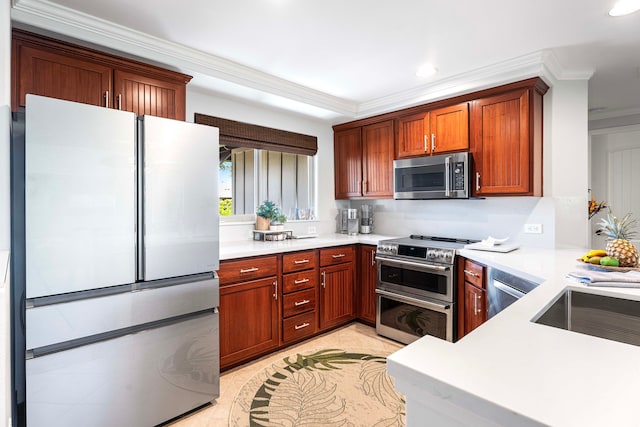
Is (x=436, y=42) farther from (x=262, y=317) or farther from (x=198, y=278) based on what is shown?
(x=262, y=317)

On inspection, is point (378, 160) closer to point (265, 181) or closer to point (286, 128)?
point (286, 128)

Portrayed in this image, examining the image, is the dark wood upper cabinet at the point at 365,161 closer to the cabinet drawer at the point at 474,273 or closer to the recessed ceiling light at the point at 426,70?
the recessed ceiling light at the point at 426,70

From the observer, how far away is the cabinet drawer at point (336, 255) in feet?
10.6

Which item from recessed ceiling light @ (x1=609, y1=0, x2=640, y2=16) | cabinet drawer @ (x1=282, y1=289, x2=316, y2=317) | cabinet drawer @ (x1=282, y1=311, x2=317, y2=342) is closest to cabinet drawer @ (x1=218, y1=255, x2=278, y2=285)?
cabinet drawer @ (x1=282, y1=289, x2=316, y2=317)

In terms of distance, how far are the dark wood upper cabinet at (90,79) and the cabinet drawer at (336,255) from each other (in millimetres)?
1698

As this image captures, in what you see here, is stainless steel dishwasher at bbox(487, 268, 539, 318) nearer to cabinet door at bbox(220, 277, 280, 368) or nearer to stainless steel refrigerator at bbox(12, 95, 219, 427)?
cabinet door at bbox(220, 277, 280, 368)

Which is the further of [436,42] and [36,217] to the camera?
[436,42]

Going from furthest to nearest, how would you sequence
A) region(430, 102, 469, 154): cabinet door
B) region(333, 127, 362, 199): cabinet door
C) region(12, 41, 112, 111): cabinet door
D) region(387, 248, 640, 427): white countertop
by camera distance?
region(333, 127, 362, 199): cabinet door → region(430, 102, 469, 154): cabinet door → region(12, 41, 112, 111): cabinet door → region(387, 248, 640, 427): white countertop

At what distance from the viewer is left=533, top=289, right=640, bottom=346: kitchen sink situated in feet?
4.61

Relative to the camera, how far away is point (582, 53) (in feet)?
8.02

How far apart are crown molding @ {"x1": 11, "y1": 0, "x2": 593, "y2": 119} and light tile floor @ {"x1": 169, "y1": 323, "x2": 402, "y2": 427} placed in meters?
2.24

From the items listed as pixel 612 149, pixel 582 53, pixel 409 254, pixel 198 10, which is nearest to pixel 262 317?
pixel 409 254

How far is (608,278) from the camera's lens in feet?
5.16

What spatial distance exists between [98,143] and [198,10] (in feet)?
3.02
